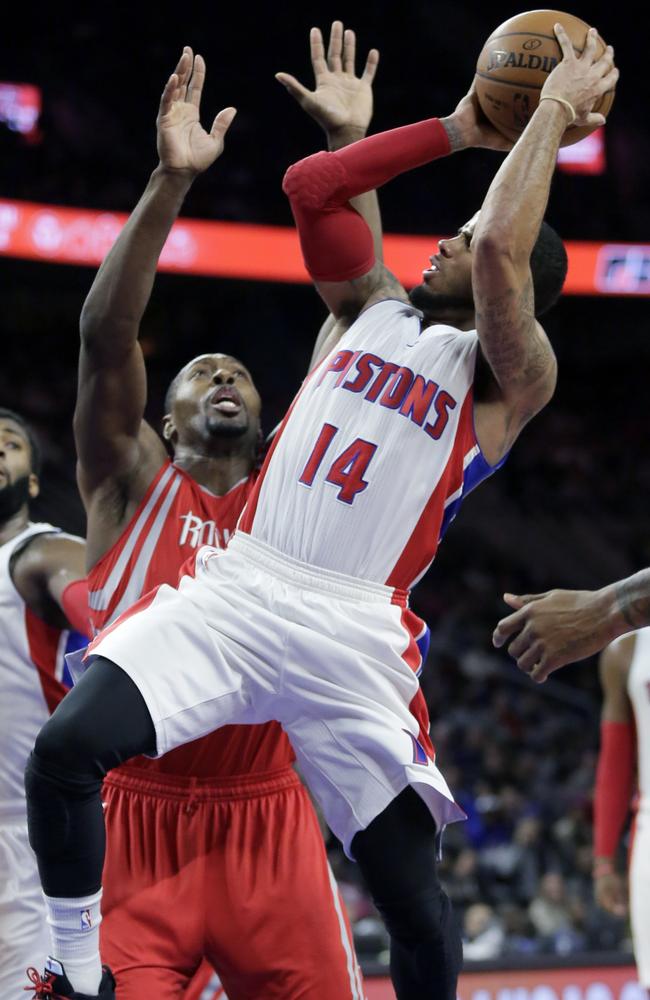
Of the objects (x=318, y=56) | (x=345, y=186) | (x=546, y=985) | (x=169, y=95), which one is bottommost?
(x=546, y=985)

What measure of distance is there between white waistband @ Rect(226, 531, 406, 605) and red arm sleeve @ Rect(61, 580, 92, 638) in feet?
3.52

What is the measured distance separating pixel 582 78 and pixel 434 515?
1.24 m

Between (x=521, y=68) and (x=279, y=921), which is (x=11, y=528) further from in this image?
(x=521, y=68)

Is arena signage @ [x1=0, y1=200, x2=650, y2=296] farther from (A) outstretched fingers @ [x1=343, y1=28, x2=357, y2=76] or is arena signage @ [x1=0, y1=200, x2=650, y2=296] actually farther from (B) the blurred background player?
(B) the blurred background player

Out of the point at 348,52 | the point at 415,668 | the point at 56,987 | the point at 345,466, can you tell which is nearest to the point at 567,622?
the point at 415,668

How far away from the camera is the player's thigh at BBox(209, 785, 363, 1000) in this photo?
348 cm

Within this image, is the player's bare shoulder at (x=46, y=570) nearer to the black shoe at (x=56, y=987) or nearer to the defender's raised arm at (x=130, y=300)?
the defender's raised arm at (x=130, y=300)

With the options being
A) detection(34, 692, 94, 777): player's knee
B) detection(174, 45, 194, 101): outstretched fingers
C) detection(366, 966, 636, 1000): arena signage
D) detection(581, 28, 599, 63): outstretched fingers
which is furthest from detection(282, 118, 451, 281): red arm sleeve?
detection(366, 966, 636, 1000): arena signage

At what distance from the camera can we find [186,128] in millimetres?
3721

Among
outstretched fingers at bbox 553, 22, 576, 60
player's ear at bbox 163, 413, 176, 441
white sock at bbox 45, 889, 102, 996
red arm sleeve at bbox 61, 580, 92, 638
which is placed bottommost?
white sock at bbox 45, 889, 102, 996

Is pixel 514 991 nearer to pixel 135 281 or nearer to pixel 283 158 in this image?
pixel 135 281

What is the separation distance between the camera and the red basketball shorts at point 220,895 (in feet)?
11.4

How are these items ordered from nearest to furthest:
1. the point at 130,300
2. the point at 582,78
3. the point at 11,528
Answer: the point at 582,78 < the point at 130,300 < the point at 11,528

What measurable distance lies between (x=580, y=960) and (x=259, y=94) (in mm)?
15753
